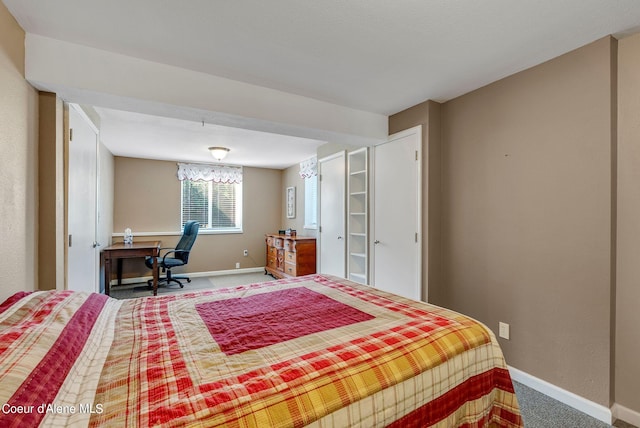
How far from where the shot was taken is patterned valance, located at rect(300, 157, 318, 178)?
5.11m

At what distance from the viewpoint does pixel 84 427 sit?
678mm

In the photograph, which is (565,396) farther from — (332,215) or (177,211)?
(177,211)

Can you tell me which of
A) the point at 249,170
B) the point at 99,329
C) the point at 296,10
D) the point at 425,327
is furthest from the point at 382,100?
the point at 249,170

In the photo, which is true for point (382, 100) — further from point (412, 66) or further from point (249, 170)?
point (249, 170)

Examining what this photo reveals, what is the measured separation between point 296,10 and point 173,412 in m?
1.80

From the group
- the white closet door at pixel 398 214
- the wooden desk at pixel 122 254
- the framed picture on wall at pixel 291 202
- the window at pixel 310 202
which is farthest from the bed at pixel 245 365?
the framed picture on wall at pixel 291 202

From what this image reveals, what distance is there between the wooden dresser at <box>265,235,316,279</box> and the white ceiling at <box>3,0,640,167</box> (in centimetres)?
294

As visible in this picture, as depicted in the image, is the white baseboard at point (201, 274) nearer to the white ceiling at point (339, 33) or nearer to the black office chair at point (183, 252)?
the black office chair at point (183, 252)

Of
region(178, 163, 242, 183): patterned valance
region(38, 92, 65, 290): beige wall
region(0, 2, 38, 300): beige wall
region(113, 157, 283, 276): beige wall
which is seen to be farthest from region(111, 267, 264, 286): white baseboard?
region(0, 2, 38, 300): beige wall

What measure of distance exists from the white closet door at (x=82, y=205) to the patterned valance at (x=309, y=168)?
3.10 m

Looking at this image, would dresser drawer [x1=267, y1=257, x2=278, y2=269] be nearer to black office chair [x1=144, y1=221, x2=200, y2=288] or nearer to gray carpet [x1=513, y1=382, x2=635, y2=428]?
black office chair [x1=144, y1=221, x2=200, y2=288]

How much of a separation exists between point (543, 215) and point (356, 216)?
Answer: 2.14 metres

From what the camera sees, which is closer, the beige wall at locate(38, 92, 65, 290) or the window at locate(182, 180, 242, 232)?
the beige wall at locate(38, 92, 65, 290)

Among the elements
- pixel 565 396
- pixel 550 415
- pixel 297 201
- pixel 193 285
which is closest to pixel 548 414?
pixel 550 415
